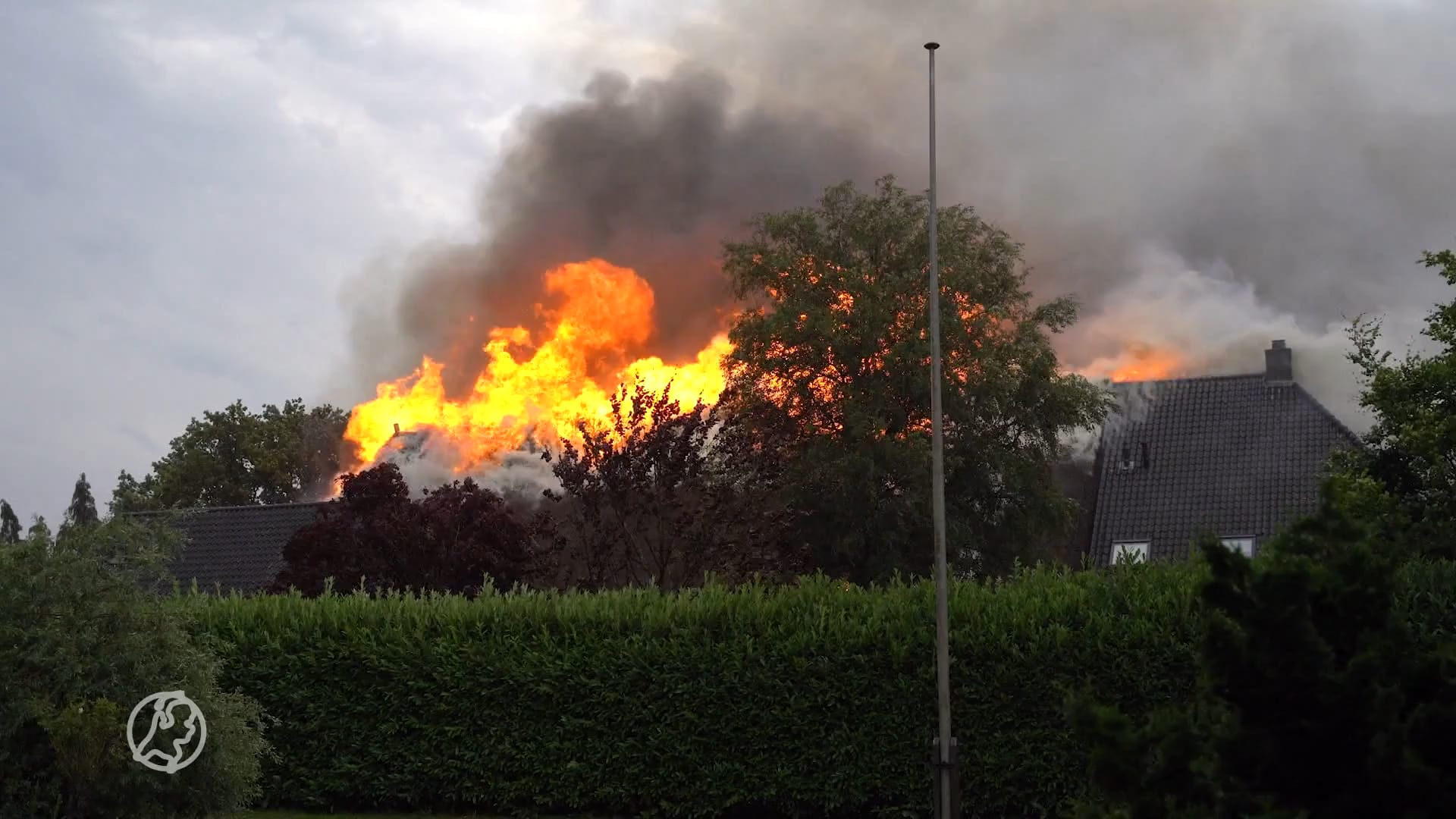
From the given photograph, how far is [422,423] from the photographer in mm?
52000

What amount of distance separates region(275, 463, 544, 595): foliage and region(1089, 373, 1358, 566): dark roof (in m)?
20.3

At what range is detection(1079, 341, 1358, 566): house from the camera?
163ft

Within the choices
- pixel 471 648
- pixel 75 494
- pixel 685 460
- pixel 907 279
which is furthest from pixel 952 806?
pixel 75 494

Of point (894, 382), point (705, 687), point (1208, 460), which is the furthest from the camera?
point (1208, 460)

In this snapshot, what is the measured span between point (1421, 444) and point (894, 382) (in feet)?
50.2

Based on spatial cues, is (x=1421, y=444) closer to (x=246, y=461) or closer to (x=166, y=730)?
(x=166, y=730)

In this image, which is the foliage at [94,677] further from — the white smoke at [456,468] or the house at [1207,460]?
the house at [1207,460]

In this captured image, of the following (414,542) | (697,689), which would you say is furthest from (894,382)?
(697,689)

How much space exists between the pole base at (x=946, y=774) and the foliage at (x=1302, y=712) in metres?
10.7

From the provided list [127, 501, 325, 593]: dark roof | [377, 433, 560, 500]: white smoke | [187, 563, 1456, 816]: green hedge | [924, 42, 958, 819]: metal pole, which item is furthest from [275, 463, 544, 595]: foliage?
[924, 42, 958, 819]: metal pole

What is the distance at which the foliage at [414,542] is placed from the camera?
124 ft

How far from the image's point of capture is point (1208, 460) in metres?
51.7

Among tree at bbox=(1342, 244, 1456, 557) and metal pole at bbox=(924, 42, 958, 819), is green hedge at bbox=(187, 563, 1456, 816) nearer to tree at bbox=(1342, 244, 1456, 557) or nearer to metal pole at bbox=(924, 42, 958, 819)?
metal pole at bbox=(924, 42, 958, 819)

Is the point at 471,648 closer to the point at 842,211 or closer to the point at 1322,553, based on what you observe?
the point at 1322,553
